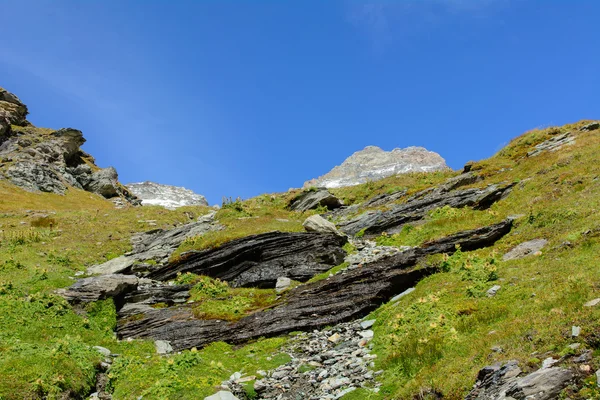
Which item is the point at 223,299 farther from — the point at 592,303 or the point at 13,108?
the point at 13,108

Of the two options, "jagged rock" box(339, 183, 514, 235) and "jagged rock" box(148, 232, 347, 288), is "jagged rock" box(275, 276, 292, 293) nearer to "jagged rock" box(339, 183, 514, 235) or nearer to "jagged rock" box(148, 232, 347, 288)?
"jagged rock" box(148, 232, 347, 288)

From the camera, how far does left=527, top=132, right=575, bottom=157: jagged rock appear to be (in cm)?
3566

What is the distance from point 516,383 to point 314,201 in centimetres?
4008

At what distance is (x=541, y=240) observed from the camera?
18453 mm

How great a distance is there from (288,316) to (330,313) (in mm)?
1976

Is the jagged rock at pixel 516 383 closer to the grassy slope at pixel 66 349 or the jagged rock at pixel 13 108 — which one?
the grassy slope at pixel 66 349

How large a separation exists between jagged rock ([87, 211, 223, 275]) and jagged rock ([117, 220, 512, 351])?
6.92 metres

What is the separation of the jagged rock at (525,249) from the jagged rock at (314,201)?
29.4 m

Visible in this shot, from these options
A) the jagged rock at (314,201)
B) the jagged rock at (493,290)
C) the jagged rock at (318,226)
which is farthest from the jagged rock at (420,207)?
the jagged rock at (493,290)

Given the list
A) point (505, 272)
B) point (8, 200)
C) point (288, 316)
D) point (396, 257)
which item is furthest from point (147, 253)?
point (8, 200)

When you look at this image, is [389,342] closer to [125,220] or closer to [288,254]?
[288,254]

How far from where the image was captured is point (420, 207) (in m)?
33.0

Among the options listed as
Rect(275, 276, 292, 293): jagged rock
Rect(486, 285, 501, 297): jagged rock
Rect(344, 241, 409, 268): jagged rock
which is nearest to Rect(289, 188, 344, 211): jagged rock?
Rect(344, 241, 409, 268): jagged rock

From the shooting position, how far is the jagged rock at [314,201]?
155 feet
